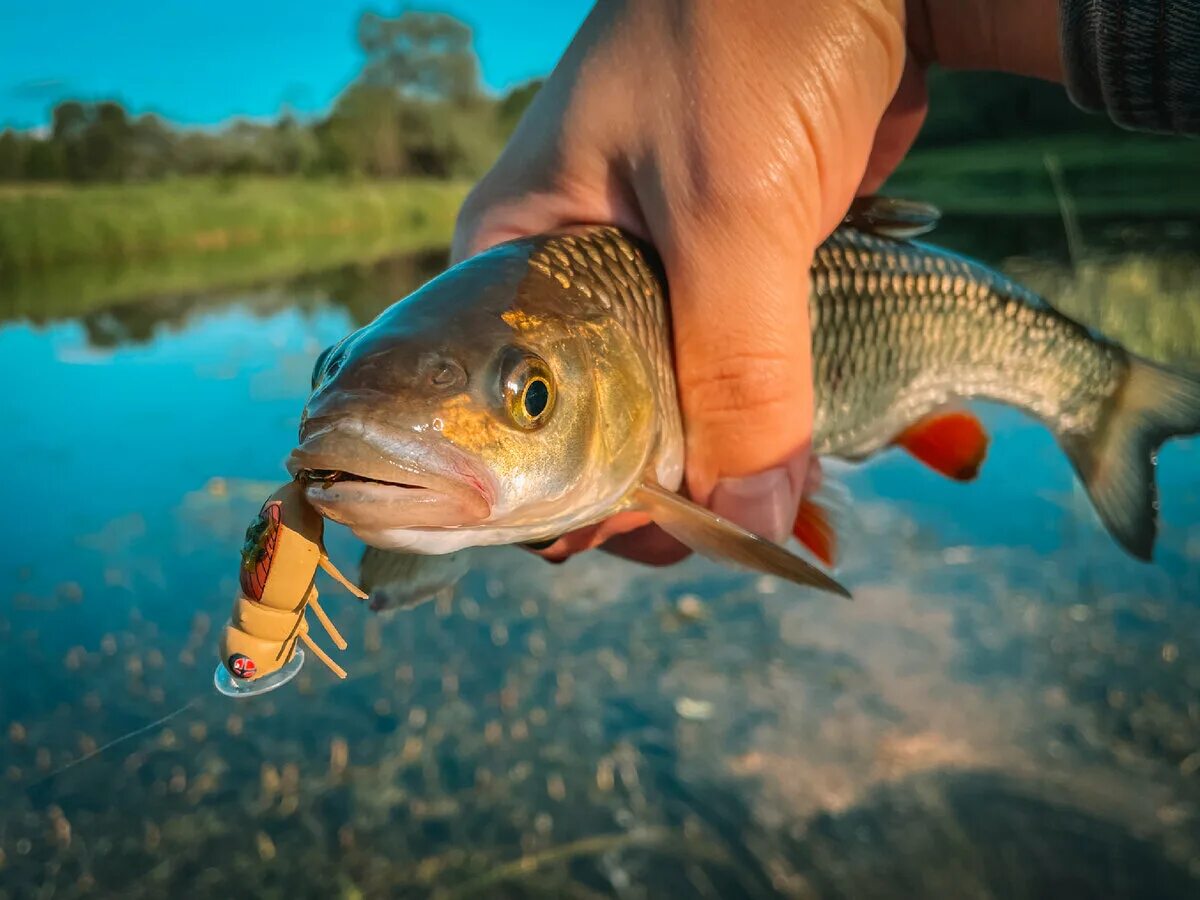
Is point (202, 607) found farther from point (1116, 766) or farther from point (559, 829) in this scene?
point (1116, 766)

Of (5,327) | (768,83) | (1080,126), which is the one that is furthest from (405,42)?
(768,83)

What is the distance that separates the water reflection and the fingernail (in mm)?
806

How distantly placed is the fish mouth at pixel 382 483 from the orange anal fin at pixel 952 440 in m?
1.68

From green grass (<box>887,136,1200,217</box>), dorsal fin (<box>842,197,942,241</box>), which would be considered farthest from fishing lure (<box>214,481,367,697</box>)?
green grass (<box>887,136,1200,217</box>)

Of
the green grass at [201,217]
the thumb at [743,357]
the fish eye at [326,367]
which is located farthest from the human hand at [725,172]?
the green grass at [201,217]

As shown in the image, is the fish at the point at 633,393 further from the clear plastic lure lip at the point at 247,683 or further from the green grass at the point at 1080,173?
the green grass at the point at 1080,173

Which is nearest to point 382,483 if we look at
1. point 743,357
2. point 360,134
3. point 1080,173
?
point 743,357

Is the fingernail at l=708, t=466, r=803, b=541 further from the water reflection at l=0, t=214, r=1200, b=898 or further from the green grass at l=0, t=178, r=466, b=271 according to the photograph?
the green grass at l=0, t=178, r=466, b=271

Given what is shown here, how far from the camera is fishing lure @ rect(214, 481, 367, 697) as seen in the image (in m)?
1.43

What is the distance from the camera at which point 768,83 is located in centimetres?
187

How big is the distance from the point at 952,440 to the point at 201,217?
32.4 m

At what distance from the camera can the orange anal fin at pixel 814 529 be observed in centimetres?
243

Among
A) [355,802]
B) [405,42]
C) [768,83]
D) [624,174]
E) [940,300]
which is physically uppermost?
[768,83]

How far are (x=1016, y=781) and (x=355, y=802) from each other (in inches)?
111
